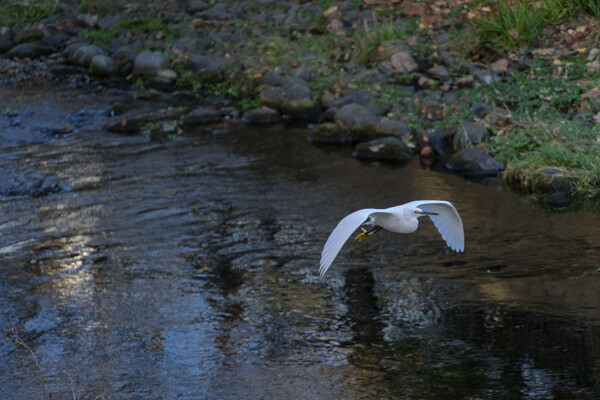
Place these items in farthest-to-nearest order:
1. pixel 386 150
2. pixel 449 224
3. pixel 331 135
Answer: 1. pixel 331 135
2. pixel 386 150
3. pixel 449 224

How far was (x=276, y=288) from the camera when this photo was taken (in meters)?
6.10

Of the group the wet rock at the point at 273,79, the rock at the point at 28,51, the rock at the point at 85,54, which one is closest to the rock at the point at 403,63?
the wet rock at the point at 273,79

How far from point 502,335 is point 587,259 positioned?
5.04ft

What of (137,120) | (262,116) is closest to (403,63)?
(262,116)

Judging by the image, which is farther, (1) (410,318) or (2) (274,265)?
(2) (274,265)

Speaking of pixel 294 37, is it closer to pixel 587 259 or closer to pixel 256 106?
pixel 256 106

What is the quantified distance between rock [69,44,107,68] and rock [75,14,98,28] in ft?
4.11

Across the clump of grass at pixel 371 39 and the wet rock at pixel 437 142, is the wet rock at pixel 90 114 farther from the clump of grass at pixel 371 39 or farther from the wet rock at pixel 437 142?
the wet rock at pixel 437 142

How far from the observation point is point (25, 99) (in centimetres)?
1223

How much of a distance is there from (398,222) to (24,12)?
1267 cm

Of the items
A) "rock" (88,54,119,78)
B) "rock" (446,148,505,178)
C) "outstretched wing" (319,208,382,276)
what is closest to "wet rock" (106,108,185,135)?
"rock" (88,54,119,78)

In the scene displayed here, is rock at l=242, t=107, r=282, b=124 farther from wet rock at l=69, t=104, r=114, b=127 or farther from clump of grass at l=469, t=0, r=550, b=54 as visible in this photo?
Answer: clump of grass at l=469, t=0, r=550, b=54

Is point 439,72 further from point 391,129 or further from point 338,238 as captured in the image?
point 338,238

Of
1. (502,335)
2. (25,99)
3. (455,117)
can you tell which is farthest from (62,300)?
(25,99)
